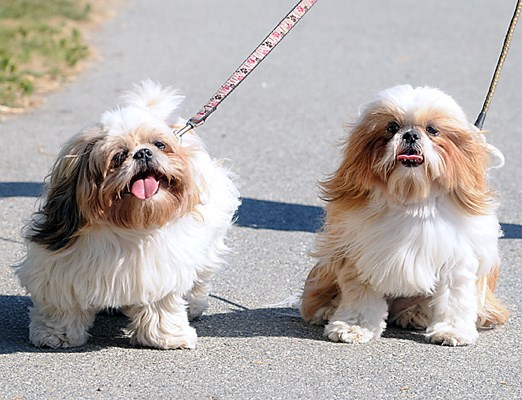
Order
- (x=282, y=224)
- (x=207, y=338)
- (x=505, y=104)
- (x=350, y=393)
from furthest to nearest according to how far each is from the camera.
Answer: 1. (x=505, y=104)
2. (x=282, y=224)
3. (x=207, y=338)
4. (x=350, y=393)

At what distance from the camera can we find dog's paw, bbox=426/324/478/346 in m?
4.50

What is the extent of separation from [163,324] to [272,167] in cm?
348

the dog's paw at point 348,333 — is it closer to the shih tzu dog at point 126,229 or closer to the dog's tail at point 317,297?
the dog's tail at point 317,297

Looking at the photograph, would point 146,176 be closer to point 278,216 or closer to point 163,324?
point 163,324

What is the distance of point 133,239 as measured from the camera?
166 inches

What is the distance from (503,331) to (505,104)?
532 centimetres

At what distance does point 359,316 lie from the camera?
4547 mm

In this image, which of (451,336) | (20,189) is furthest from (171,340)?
(20,189)

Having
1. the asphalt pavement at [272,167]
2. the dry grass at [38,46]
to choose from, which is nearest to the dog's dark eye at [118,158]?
the asphalt pavement at [272,167]

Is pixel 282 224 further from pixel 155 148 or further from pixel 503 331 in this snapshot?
pixel 155 148

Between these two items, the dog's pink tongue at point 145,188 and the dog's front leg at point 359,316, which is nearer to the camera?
the dog's pink tongue at point 145,188

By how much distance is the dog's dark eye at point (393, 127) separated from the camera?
423 centimetres

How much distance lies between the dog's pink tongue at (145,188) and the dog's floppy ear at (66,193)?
0.63 feet

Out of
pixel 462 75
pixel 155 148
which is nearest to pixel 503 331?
pixel 155 148
